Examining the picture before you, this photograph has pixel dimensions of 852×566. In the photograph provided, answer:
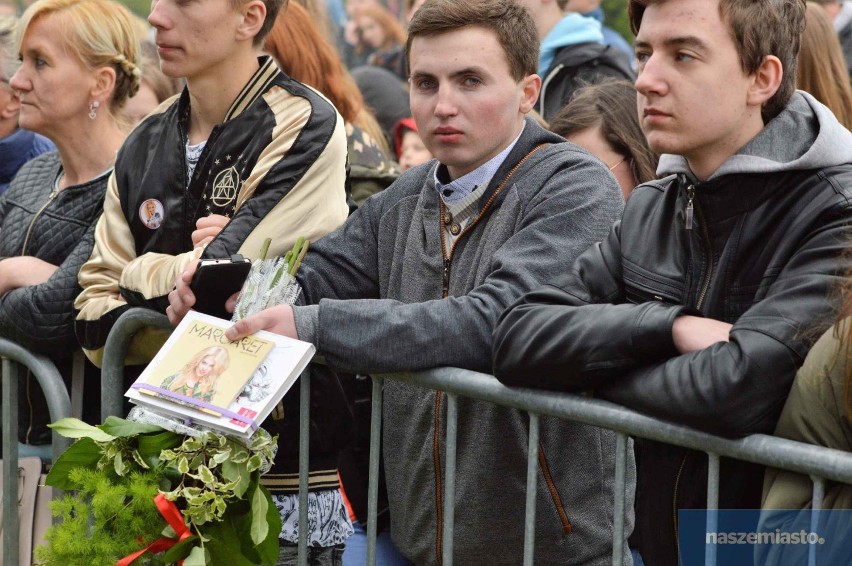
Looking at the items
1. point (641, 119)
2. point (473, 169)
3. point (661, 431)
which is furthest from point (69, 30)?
point (661, 431)

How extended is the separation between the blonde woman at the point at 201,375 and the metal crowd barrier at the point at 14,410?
1.11m

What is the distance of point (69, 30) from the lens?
4.35 metres

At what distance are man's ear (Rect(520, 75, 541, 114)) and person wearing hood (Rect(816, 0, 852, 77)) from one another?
200 inches

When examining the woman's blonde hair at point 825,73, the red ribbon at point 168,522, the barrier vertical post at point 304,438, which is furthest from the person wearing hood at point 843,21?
the red ribbon at point 168,522

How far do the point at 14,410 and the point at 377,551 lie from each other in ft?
4.34

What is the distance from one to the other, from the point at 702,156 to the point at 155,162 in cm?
181

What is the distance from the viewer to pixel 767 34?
2516mm

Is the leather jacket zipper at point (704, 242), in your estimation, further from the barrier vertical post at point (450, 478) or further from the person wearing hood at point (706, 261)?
the barrier vertical post at point (450, 478)

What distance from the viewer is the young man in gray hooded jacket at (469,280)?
9.21 feet

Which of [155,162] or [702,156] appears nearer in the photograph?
[702,156]

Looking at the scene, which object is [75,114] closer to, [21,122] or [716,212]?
[21,122]

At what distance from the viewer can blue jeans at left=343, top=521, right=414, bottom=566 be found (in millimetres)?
3232

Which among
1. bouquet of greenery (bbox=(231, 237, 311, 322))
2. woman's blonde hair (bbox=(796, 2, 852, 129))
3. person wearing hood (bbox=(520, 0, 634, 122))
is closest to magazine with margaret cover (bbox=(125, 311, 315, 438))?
bouquet of greenery (bbox=(231, 237, 311, 322))

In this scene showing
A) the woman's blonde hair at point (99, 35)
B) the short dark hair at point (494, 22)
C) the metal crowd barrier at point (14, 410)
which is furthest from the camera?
the woman's blonde hair at point (99, 35)
